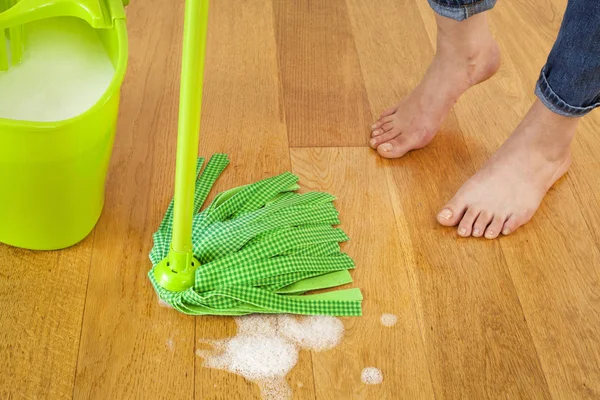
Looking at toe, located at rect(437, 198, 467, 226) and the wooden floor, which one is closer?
the wooden floor

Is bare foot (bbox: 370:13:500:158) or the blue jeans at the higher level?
the blue jeans

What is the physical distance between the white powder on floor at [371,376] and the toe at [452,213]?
11.1 inches

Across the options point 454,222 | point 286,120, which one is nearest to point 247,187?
point 286,120

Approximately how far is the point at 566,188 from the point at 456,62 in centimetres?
26

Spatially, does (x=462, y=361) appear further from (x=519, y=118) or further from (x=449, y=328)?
(x=519, y=118)

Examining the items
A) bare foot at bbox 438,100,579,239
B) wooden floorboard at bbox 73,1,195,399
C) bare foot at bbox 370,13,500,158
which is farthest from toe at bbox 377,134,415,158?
wooden floorboard at bbox 73,1,195,399

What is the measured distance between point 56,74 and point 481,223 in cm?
63

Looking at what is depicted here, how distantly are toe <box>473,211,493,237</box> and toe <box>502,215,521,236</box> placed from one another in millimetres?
24

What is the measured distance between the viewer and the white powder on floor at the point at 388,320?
0.98 meters

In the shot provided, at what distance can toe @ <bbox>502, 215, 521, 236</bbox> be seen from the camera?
111 centimetres

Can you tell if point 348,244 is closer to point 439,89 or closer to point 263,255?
point 263,255

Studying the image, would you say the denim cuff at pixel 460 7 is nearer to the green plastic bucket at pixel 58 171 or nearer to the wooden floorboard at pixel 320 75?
the wooden floorboard at pixel 320 75

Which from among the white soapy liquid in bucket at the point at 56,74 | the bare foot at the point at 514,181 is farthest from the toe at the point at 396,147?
the white soapy liquid in bucket at the point at 56,74

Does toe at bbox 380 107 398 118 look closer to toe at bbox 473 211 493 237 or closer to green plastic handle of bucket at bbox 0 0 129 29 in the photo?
toe at bbox 473 211 493 237
